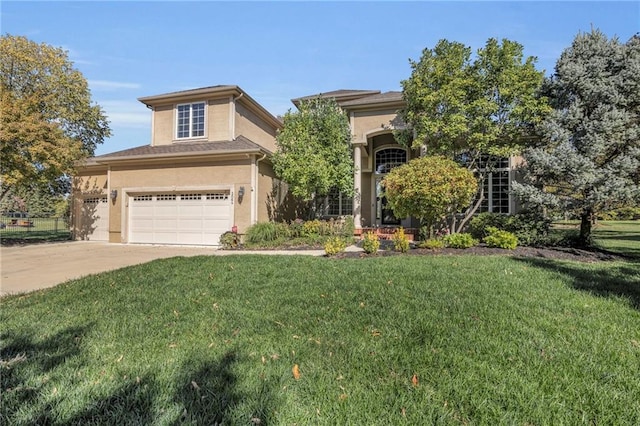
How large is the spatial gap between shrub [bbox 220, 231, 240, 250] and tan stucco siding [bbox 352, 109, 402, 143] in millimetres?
6494

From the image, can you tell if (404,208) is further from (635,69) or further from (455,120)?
(635,69)

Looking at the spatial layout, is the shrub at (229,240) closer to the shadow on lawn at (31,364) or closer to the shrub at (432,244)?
the shrub at (432,244)

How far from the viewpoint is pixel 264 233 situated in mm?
12352

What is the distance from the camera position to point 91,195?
16516mm

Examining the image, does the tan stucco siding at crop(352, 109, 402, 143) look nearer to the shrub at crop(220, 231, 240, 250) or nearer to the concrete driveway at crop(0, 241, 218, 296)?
the shrub at crop(220, 231, 240, 250)

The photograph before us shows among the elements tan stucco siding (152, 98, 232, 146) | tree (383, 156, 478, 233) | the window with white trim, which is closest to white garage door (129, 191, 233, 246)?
tan stucco siding (152, 98, 232, 146)

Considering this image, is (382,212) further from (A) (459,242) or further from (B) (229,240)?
(B) (229,240)

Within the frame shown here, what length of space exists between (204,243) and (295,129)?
6.15 metres

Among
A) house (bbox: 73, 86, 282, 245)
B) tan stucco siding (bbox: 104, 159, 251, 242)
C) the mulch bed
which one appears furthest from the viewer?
house (bbox: 73, 86, 282, 245)

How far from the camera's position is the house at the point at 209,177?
1330cm

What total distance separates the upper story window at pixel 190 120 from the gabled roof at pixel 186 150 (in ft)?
1.95

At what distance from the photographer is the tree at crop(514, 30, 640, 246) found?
30.3ft

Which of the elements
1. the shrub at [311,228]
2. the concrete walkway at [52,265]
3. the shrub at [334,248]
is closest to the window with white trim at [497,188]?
the shrub at [311,228]

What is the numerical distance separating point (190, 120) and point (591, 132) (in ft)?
51.1
